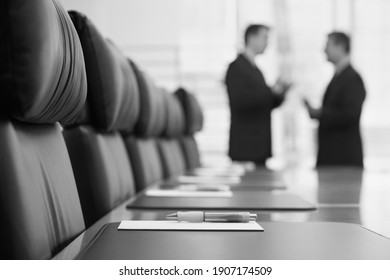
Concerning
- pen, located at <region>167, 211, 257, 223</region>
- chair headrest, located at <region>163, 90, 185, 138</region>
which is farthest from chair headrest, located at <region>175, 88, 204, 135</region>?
pen, located at <region>167, 211, 257, 223</region>

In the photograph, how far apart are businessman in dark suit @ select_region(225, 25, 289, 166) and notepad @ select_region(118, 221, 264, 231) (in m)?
2.38

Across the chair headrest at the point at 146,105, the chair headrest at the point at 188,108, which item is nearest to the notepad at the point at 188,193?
the chair headrest at the point at 146,105

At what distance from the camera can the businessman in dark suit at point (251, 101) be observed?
301 centimetres

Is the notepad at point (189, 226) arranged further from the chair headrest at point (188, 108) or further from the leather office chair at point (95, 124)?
the chair headrest at point (188, 108)

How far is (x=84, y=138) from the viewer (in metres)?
1.05

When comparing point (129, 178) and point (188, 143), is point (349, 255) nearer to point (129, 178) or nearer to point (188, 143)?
point (129, 178)

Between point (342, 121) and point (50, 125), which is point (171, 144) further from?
point (50, 125)

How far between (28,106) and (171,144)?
203 centimetres

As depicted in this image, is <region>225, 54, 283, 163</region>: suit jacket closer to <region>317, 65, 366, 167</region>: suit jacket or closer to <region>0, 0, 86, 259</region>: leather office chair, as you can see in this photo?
<region>317, 65, 366, 167</region>: suit jacket

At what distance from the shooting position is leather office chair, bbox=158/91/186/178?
2.27m

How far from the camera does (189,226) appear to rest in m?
0.63

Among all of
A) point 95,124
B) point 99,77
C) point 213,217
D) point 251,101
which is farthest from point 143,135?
point 251,101
